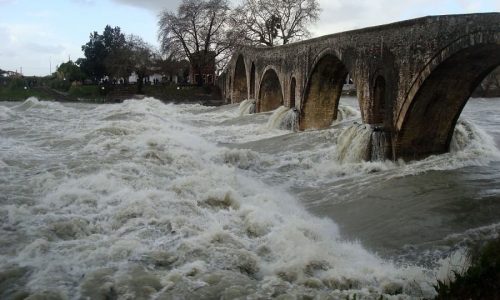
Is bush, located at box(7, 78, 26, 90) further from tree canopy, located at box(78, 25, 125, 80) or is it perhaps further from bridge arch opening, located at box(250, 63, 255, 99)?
bridge arch opening, located at box(250, 63, 255, 99)

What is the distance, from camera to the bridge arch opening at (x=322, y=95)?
2092 cm

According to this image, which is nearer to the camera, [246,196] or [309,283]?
[309,283]

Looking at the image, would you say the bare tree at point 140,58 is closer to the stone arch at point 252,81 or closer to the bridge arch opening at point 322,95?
the stone arch at point 252,81

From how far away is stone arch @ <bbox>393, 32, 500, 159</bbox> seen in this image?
1106 centimetres

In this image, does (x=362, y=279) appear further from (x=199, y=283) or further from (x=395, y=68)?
(x=395, y=68)

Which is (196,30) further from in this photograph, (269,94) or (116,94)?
(269,94)

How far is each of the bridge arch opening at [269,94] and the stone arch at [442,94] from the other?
1708 centimetres

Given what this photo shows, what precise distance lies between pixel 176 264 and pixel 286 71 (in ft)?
62.4

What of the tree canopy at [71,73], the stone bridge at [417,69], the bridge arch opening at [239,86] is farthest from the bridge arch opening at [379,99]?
the tree canopy at [71,73]

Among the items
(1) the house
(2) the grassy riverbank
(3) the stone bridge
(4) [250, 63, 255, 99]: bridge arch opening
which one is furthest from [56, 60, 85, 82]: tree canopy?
(3) the stone bridge

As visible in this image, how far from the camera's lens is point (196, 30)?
47156 millimetres

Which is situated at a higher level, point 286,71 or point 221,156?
point 286,71

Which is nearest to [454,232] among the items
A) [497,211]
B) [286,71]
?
[497,211]

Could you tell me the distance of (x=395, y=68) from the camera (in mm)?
13625
